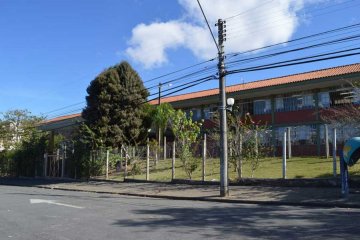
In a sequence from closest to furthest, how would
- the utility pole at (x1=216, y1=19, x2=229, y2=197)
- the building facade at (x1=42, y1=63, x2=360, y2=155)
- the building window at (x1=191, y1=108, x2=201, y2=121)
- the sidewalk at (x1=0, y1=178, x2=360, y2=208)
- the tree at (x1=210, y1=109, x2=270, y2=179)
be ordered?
the sidewalk at (x1=0, y1=178, x2=360, y2=208) → the utility pole at (x1=216, y1=19, x2=229, y2=197) → the tree at (x1=210, y1=109, x2=270, y2=179) → the building facade at (x1=42, y1=63, x2=360, y2=155) → the building window at (x1=191, y1=108, x2=201, y2=121)

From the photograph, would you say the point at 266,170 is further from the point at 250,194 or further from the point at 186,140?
the point at 250,194

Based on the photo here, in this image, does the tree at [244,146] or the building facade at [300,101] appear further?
the building facade at [300,101]

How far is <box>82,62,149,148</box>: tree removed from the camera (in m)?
33.4

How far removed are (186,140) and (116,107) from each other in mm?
10516

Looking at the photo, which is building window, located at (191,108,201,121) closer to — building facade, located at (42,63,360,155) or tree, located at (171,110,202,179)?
building facade, located at (42,63,360,155)

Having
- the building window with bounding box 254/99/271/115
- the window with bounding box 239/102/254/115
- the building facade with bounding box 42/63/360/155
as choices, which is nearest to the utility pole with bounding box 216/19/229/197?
the building facade with bounding box 42/63/360/155

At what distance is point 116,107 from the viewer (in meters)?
34.4

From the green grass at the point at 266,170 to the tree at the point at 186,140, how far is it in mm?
686

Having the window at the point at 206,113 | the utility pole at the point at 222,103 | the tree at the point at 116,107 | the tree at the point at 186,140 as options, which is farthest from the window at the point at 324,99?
the utility pole at the point at 222,103

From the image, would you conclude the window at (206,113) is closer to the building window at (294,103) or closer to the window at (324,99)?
the building window at (294,103)

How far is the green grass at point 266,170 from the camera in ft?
66.5

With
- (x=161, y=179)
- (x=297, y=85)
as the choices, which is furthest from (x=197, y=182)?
(x=297, y=85)

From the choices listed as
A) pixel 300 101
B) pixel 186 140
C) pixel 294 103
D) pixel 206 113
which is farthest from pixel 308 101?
pixel 186 140

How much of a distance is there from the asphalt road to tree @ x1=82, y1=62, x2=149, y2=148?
1824 cm
